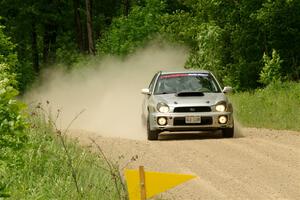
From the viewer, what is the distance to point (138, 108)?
27281 millimetres

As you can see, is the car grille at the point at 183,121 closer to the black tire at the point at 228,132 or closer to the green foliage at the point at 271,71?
the black tire at the point at 228,132

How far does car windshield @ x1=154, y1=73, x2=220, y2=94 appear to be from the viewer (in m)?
18.1

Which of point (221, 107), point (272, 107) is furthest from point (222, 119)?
point (272, 107)

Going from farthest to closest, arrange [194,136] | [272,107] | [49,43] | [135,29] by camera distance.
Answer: [49,43] < [135,29] < [272,107] < [194,136]

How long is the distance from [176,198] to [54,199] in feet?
6.15

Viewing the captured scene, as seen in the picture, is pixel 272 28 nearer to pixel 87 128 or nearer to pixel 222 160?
pixel 87 128

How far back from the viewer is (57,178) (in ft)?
32.4

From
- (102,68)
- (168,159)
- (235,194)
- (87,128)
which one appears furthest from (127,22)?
(235,194)

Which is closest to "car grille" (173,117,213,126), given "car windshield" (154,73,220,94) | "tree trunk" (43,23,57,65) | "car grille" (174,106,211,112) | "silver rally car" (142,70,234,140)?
"silver rally car" (142,70,234,140)

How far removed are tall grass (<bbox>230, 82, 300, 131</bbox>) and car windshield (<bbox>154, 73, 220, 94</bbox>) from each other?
2.15 meters

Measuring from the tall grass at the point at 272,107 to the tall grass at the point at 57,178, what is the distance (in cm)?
867

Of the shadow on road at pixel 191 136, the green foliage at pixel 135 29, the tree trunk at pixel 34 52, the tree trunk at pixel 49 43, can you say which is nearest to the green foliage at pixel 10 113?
the shadow on road at pixel 191 136

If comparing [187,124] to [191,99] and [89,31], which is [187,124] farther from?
[89,31]

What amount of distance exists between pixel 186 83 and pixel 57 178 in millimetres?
8736
